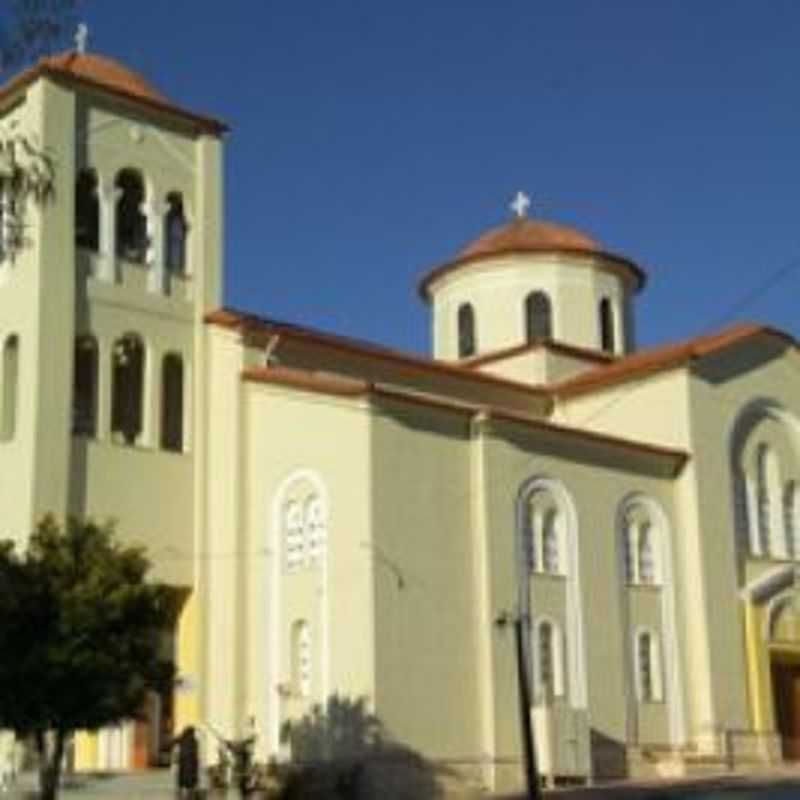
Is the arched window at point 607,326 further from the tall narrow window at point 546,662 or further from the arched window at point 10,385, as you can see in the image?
the arched window at point 10,385

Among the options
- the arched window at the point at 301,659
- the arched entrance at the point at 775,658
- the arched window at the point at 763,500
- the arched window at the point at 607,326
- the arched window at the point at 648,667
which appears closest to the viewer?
the arched window at the point at 301,659

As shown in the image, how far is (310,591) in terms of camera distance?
99.7 feet

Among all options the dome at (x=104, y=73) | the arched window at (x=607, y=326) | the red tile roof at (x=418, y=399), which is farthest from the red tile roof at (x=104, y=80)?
the arched window at (x=607, y=326)

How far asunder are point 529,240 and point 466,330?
3.04 m

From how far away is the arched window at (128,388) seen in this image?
108 ft

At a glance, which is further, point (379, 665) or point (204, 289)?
point (204, 289)

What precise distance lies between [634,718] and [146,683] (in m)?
12.2

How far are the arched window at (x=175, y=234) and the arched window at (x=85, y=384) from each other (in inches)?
120

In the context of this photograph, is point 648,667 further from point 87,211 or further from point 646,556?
point 87,211

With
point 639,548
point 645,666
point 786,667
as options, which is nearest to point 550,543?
point 639,548

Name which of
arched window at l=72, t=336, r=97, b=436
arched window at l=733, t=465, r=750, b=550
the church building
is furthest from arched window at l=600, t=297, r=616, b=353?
arched window at l=72, t=336, r=97, b=436

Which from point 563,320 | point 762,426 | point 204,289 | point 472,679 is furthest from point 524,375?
point 472,679

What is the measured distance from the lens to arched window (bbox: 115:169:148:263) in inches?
1335

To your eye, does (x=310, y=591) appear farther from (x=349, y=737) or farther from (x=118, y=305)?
(x=118, y=305)
